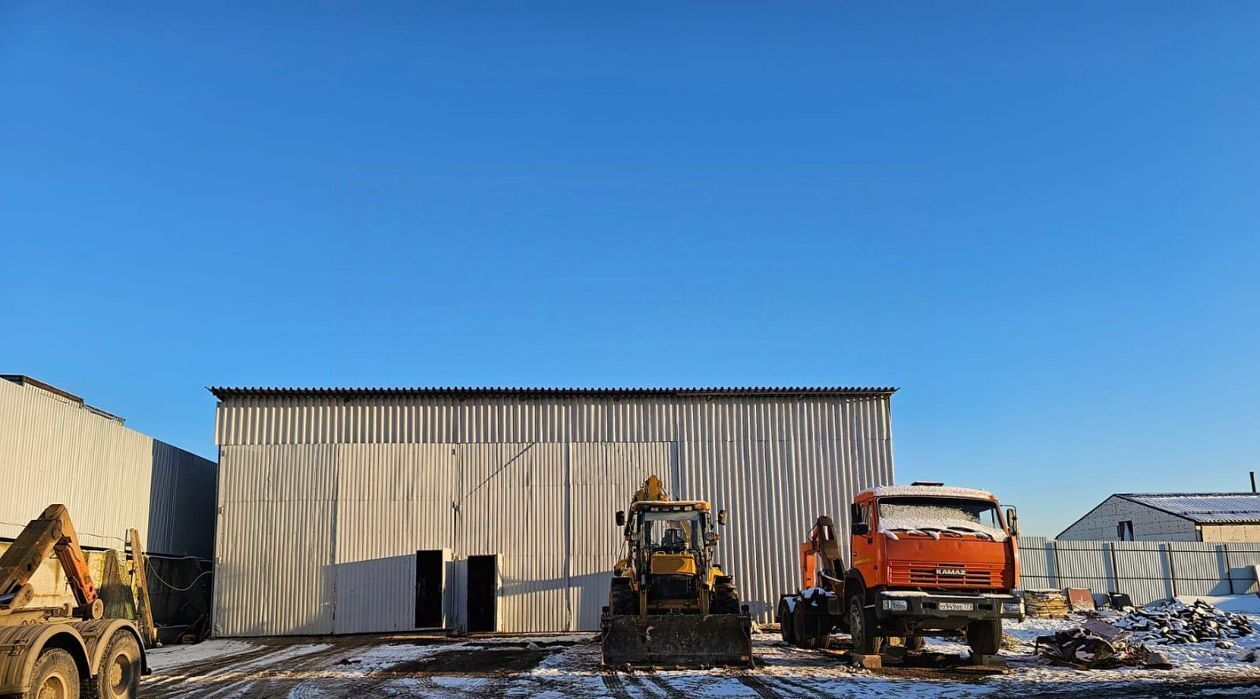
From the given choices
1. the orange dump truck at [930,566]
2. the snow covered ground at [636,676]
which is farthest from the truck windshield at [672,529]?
the orange dump truck at [930,566]

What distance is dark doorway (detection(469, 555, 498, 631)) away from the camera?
26.0 meters

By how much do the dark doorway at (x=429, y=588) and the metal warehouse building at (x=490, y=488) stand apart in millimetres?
56

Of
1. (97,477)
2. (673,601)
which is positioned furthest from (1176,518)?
(97,477)

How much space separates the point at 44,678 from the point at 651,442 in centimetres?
1791

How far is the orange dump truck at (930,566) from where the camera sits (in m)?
15.0

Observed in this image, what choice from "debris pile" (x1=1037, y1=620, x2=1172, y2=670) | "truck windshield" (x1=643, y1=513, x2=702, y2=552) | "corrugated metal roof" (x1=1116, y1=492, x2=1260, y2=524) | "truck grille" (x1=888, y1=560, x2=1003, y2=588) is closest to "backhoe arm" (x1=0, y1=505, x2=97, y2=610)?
Result: "truck windshield" (x1=643, y1=513, x2=702, y2=552)

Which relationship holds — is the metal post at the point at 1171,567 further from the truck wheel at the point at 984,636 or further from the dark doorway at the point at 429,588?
the dark doorway at the point at 429,588

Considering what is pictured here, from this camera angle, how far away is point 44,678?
1027 centimetres

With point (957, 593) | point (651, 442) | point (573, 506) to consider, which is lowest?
point (957, 593)

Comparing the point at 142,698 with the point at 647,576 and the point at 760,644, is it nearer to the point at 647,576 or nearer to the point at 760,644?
the point at 647,576

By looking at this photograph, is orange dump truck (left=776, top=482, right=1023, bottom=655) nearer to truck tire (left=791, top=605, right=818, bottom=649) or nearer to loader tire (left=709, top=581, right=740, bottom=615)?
truck tire (left=791, top=605, right=818, bottom=649)

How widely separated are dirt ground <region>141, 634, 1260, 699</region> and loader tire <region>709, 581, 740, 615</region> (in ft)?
3.53

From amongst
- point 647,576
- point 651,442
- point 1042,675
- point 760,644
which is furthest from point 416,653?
point 1042,675

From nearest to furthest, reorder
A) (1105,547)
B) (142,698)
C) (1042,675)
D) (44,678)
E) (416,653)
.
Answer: (44,678)
(142,698)
(1042,675)
(416,653)
(1105,547)
